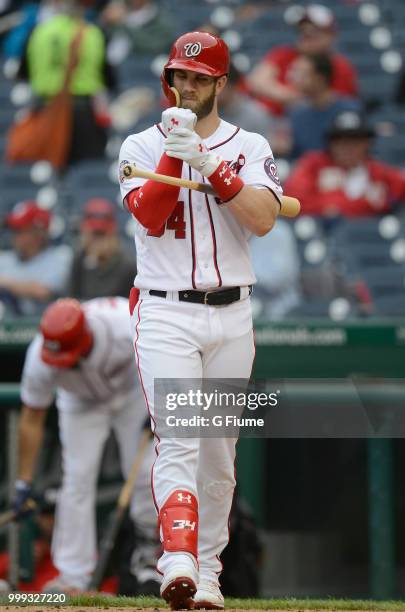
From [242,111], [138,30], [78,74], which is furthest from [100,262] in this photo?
[138,30]

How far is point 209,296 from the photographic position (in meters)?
4.09

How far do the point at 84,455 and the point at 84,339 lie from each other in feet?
2.22

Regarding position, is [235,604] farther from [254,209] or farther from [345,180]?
[345,180]

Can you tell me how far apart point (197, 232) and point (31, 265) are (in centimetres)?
441

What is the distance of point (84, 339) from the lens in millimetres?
6441

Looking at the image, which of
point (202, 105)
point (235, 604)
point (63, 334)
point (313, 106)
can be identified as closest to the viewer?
point (202, 105)

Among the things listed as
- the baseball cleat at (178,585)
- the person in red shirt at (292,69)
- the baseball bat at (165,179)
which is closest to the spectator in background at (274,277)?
the person in red shirt at (292,69)

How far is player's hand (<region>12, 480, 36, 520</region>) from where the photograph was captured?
6.66 m

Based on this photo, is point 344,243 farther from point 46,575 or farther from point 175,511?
point 175,511

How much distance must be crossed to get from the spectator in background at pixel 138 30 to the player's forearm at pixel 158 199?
6.16 metres

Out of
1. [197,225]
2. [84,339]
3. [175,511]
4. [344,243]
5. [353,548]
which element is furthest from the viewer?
[344,243]

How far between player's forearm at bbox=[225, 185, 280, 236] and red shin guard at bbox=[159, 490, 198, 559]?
0.81 m

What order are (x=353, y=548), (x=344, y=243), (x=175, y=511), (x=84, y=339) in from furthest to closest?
(x=344, y=243) < (x=353, y=548) < (x=84, y=339) < (x=175, y=511)

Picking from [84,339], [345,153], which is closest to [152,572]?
[84,339]
